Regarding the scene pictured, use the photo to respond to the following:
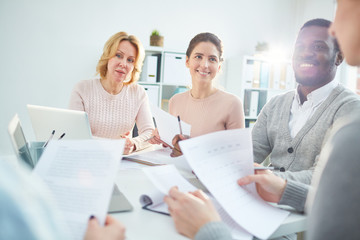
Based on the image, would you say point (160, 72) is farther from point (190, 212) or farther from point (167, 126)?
point (190, 212)

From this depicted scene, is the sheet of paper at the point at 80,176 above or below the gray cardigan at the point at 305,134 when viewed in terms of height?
above

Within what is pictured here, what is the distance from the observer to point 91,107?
6.75 ft

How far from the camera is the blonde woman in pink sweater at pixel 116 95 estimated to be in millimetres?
2047

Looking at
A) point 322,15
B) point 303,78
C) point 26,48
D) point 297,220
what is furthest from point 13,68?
point 322,15

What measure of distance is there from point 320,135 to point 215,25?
2.93 metres

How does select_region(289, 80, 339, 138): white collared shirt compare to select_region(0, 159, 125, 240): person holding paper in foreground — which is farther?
select_region(289, 80, 339, 138): white collared shirt

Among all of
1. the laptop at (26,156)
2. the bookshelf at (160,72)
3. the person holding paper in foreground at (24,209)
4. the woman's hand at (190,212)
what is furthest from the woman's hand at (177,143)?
the bookshelf at (160,72)

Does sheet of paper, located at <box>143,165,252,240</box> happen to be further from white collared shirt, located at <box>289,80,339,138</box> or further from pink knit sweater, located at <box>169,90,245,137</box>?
pink knit sweater, located at <box>169,90,245,137</box>

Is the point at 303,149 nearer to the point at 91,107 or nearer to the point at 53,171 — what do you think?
the point at 53,171

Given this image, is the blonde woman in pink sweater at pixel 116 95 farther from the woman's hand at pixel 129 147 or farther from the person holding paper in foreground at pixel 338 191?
the person holding paper in foreground at pixel 338 191

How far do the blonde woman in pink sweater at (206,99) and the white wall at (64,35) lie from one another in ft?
5.31

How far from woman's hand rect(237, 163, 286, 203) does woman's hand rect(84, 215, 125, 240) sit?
40cm

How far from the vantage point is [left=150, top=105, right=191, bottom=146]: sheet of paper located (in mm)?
1252

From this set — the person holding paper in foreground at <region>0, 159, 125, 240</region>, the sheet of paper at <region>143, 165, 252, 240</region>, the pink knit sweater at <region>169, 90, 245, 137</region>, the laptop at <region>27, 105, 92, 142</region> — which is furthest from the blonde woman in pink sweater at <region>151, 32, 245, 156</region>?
the person holding paper in foreground at <region>0, 159, 125, 240</region>
